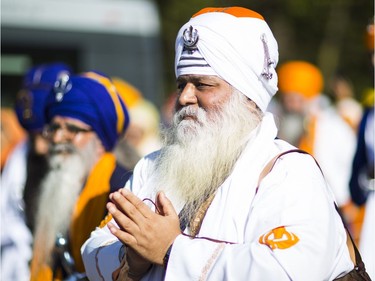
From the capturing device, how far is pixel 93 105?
17.0 ft

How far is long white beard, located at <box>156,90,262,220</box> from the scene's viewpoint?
3.59 m

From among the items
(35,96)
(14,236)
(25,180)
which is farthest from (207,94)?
(35,96)

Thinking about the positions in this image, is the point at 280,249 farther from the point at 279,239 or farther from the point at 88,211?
the point at 88,211

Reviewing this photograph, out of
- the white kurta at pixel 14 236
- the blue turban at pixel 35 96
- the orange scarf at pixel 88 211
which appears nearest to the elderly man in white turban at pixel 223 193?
the orange scarf at pixel 88 211

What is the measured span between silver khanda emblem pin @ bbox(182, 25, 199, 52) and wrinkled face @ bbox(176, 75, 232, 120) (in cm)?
13

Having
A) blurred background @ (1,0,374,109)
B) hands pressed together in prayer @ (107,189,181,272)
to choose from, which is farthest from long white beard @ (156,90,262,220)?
blurred background @ (1,0,374,109)

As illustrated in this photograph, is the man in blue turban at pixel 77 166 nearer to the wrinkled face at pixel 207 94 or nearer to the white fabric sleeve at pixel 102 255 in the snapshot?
the white fabric sleeve at pixel 102 255

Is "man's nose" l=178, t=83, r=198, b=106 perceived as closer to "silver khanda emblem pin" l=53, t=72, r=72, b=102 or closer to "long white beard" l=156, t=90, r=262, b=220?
"long white beard" l=156, t=90, r=262, b=220

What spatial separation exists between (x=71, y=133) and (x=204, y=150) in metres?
1.66

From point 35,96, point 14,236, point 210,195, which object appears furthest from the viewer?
point 35,96

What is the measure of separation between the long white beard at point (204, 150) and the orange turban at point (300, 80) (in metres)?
6.90

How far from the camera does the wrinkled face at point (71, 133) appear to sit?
509 cm

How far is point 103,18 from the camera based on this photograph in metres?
11.1

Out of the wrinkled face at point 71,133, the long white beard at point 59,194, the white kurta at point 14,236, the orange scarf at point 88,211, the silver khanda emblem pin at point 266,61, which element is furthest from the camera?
the white kurta at point 14,236
